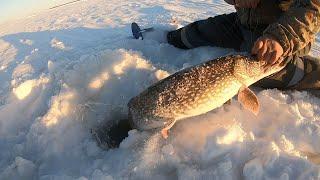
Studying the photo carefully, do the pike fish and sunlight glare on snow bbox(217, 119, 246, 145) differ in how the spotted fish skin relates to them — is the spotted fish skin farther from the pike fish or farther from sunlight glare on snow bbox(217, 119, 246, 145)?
sunlight glare on snow bbox(217, 119, 246, 145)

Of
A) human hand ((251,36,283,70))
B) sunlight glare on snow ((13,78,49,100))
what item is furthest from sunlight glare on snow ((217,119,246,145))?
sunlight glare on snow ((13,78,49,100))

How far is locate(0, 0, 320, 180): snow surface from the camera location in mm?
2557

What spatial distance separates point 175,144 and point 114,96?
2.92 feet

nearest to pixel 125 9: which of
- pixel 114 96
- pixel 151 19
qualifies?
pixel 151 19

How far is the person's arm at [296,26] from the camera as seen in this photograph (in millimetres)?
2922

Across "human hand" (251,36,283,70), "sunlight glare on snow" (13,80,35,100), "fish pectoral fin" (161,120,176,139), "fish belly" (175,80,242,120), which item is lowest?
"sunlight glare on snow" (13,80,35,100)

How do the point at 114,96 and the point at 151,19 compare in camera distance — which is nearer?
the point at 114,96

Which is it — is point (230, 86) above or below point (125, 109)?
above

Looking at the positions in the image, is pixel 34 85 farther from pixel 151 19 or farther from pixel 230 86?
pixel 151 19

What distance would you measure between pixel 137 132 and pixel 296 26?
133cm

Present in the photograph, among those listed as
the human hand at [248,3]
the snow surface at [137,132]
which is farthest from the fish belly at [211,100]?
the human hand at [248,3]

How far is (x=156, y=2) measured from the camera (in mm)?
7902

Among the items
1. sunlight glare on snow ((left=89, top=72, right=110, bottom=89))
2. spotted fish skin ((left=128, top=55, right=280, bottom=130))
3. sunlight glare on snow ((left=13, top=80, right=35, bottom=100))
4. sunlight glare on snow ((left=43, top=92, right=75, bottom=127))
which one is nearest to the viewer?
spotted fish skin ((left=128, top=55, right=280, bottom=130))

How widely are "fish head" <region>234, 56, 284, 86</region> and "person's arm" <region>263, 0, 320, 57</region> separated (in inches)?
7.5
